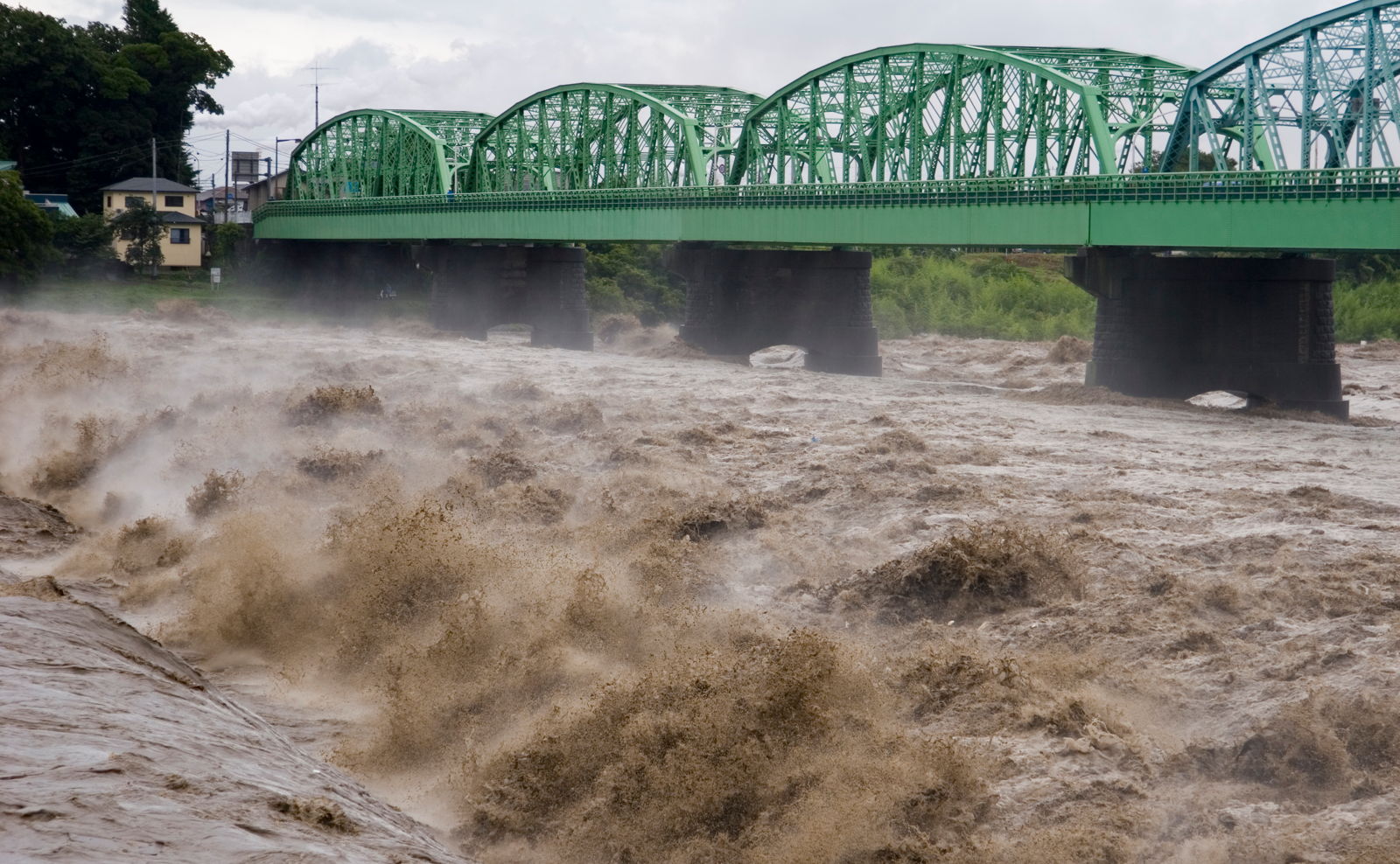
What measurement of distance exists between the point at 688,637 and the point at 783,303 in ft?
138

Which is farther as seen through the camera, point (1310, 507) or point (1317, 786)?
point (1310, 507)

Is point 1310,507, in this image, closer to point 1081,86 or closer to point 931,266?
point 1081,86

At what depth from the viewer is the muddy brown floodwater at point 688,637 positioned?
1166 cm

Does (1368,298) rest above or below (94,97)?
below

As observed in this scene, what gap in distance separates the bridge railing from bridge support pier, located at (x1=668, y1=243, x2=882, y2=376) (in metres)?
3.28

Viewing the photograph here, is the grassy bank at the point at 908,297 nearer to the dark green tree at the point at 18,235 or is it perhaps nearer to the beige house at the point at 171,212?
the dark green tree at the point at 18,235

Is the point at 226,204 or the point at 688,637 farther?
the point at 226,204

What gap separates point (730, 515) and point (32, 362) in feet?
90.8

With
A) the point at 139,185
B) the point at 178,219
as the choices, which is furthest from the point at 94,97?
the point at 178,219

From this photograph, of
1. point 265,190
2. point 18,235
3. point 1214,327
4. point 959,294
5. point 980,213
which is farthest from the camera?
point 265,190

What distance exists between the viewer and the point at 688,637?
701 inches

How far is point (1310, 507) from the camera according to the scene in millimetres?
23203

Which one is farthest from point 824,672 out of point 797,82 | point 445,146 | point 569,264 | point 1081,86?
point 445,146

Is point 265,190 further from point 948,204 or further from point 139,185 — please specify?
point 948,204
